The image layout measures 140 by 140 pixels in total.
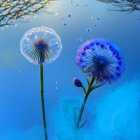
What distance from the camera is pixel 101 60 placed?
17.0 feet

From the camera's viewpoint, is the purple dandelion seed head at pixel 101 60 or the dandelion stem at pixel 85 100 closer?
the dandelion stem at pixel 85 100

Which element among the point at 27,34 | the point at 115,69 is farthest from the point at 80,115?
the point at 27,34

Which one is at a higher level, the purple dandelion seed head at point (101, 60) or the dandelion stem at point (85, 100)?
the purple dandelion seed head at point (101, 60)

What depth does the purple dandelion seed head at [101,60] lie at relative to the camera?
517 centimetres

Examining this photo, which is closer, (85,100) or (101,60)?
(85,100)

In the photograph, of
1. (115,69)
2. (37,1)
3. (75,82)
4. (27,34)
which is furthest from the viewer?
(37,1)

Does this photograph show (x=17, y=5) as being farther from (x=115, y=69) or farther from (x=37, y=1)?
(x=115, y=69)

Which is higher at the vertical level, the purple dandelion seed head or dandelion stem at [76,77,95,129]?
the purple dandelion seed head

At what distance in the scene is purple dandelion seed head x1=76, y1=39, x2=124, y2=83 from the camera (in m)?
5.17

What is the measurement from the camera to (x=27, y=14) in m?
6.09

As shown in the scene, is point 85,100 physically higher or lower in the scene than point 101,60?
lower

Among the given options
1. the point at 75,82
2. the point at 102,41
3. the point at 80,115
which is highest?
the point at 102,41

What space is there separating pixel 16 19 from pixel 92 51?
169 centimetres

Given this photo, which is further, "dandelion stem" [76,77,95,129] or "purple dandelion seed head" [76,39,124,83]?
"purple dandelion seed head" [76,39,124,83]
